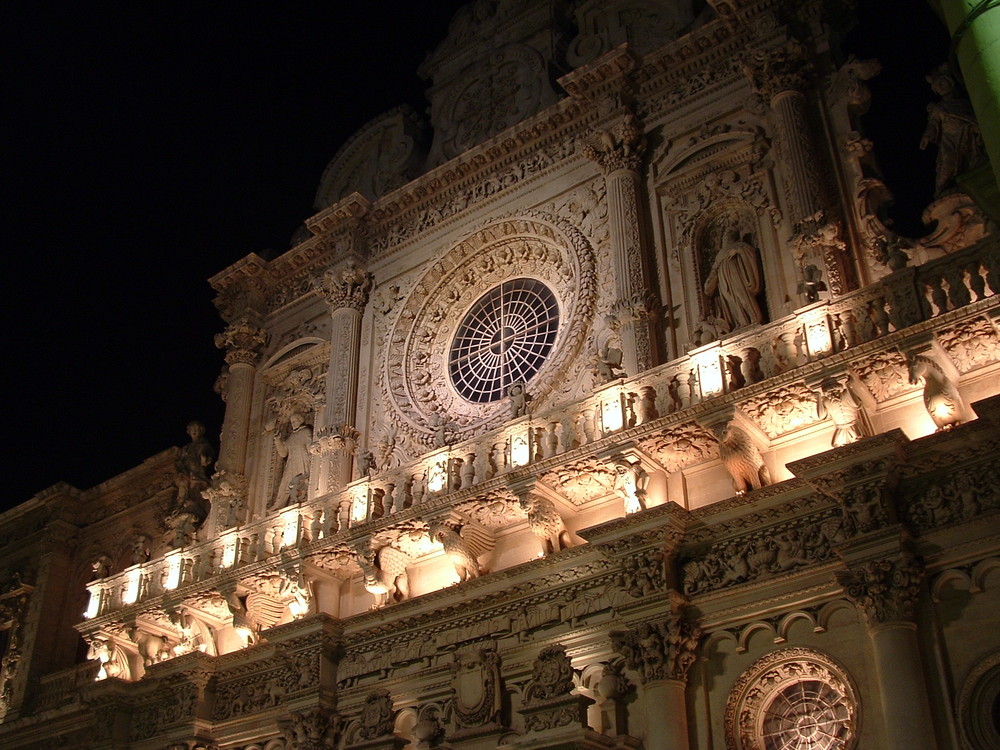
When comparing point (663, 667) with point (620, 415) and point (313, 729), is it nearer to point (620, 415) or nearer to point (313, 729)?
point (620, 415)

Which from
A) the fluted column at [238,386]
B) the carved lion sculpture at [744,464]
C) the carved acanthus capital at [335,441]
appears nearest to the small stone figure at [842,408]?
the carved lion sculpture at [744,464]

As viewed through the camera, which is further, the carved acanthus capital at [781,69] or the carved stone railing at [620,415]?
the carved acanthus capital at [781,69]

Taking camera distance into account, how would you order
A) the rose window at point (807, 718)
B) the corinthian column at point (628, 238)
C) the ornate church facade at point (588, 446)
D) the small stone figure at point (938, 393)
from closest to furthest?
the rose window at point (807, 718), the ornate church facade at point (588, 446), the small stone figure at point (938, 393), the corinthian column at point (628, 238)

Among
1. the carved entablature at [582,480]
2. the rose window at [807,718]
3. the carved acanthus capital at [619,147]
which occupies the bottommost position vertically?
the rose window at [807,718]

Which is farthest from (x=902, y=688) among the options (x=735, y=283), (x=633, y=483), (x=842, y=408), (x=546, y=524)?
(x=735, y=283)

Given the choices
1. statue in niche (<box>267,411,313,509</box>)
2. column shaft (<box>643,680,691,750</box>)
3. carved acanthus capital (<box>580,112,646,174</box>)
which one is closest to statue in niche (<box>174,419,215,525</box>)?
statue in niche (<box>267,411,313,509</box>)

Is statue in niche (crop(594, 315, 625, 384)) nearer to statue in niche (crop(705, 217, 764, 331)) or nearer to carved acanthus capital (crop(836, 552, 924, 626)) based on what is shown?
statue in niche (crop(705, 217, 764, 331))

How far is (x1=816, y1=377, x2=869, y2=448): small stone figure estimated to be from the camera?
37.4ft

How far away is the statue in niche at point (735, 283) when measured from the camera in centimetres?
1407

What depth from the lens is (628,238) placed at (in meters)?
15.4

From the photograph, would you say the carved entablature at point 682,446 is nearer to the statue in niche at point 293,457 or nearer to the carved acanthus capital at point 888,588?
the carved acanthus capital at point 888,588

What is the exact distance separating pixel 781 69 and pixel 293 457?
32.3ft

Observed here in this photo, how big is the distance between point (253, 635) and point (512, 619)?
182 inches

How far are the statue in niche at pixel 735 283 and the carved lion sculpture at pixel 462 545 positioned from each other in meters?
4.17
